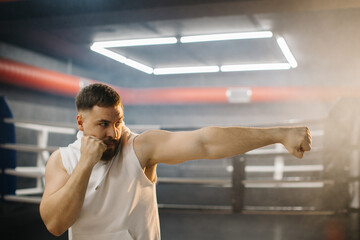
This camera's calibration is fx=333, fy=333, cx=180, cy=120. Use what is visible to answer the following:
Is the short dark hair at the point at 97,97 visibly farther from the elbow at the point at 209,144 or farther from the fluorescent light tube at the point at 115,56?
the fluorescent light tube at the point at 115,56

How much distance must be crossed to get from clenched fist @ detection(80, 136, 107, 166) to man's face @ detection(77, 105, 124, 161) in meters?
0.05

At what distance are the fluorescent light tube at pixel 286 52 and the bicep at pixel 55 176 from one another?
17.7ft

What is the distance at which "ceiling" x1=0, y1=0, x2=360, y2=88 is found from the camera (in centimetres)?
365

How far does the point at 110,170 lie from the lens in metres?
1.31

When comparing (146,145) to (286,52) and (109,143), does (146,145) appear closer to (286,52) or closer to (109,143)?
(109,143)

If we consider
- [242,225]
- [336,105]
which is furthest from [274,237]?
[336,105]

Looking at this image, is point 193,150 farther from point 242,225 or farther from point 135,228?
point 242,225

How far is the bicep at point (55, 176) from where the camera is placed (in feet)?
4.18

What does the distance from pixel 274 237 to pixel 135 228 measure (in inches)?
66.0

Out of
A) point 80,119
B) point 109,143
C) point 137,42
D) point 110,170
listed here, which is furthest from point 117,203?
point 137,42

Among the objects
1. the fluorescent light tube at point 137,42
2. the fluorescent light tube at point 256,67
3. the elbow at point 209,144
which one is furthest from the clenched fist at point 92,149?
the fluorescent light tube at point 256,67

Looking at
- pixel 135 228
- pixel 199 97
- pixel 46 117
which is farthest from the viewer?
pixel 199 97

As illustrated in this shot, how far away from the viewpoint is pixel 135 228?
1295 millimetres

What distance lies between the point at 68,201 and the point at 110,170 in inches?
A: 7.9
